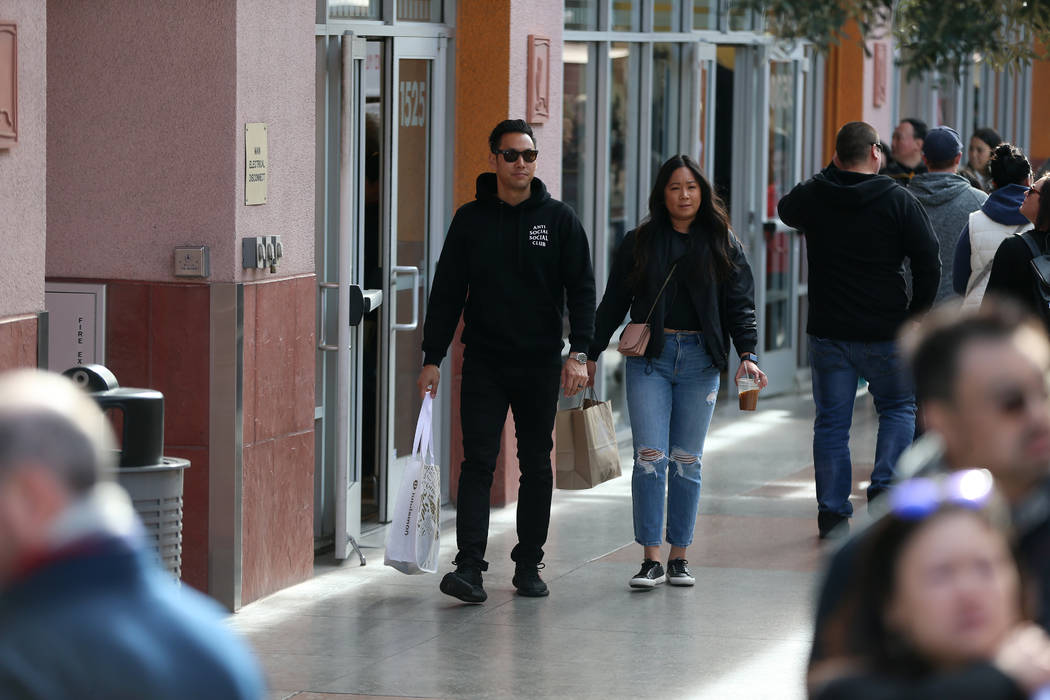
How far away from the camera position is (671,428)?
24.6 ft

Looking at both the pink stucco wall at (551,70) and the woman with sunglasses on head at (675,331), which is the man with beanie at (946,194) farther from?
the woman with sunglasses on head at (675,331)

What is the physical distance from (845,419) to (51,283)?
3494 mm

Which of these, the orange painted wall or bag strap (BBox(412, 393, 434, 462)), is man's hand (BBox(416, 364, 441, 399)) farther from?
the orange painted wall

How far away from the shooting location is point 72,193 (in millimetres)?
6891

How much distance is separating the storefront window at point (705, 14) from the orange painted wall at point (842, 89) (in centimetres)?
244

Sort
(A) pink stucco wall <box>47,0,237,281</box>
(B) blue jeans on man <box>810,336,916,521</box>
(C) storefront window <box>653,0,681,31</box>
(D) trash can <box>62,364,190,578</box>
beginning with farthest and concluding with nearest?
(C) storefront window <box>653,0,681,31</box>, (B) blue jeans on man <box>810,336,916,521</box>, (A) pink stucco wall <box>47,0,237,281</box>, (D) trash can <box>62,364,190,578</box>

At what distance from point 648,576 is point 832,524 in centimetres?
137

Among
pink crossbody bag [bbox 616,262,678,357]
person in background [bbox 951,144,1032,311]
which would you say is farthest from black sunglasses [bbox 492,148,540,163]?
person in background [bbox 951,144,1032,311]

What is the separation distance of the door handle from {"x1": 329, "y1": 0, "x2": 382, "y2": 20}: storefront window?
1.12 m

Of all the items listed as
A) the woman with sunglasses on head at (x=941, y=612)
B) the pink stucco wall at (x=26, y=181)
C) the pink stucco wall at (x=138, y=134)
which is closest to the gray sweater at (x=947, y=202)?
the pink stucco wall at (x=138, y=134)

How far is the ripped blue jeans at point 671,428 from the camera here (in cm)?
736

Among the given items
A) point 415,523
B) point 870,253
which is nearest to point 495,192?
point 415,523

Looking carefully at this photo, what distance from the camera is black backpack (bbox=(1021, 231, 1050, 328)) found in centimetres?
719

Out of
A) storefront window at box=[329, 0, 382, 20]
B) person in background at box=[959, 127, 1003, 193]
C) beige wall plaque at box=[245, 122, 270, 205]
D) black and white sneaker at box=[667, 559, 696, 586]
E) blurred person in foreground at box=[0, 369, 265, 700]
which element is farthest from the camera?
person in background at box=[959, 127, 1003, 193]
